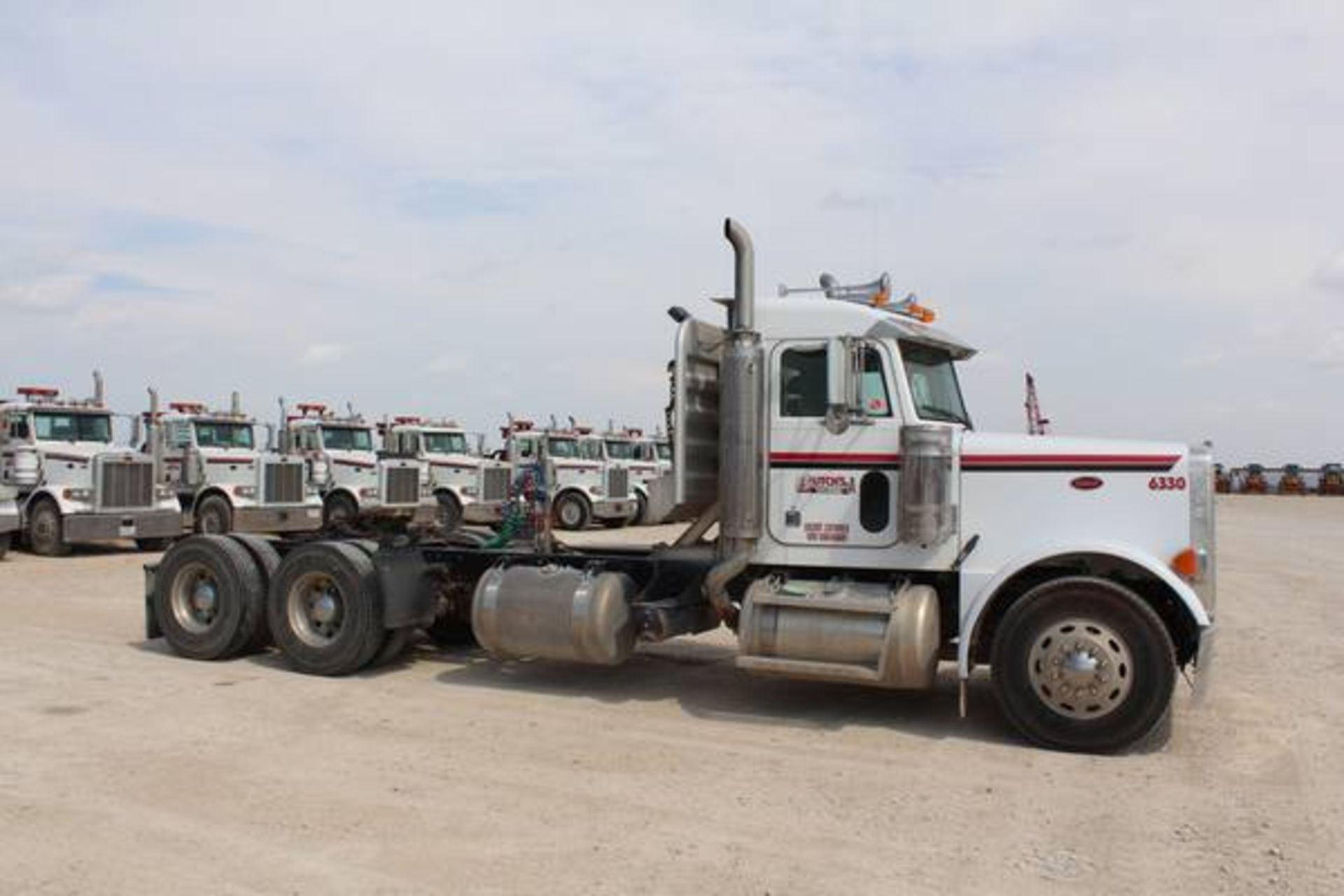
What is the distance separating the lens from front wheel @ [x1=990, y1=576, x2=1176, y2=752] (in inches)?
257

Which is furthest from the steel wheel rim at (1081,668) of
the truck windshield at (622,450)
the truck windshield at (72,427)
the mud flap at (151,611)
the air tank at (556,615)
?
the truck windshield at (622,450)

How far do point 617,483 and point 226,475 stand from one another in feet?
30.2

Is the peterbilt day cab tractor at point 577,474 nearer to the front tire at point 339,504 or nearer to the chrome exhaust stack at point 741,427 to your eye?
the front tire at point 339,504

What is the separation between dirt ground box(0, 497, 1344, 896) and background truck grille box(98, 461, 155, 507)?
33.6 feet

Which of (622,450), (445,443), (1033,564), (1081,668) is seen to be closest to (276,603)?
(1033,564)

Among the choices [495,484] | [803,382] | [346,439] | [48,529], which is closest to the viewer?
[803,382]

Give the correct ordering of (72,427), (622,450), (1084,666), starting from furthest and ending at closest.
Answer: (622,450) < (72,427) < (1084,666)

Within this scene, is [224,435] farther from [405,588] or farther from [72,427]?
[405,588]

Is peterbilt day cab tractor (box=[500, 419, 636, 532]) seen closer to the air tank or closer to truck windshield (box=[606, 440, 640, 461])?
truck windshield (box=[606, 440, 640, 461])

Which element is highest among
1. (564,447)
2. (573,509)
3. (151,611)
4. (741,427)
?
(564,447)

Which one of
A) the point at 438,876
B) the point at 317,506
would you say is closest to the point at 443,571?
the point at 438,876

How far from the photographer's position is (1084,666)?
262 inches

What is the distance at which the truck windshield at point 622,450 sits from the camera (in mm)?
28625

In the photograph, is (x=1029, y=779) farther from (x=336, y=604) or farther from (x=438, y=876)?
(x=336, y=604)
